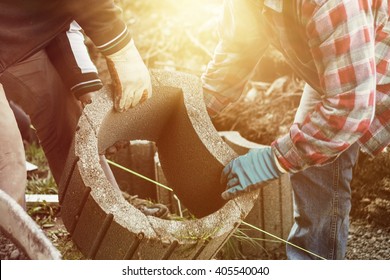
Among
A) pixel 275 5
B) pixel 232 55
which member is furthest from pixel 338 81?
pixel 232 55

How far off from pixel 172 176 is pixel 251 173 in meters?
0.31

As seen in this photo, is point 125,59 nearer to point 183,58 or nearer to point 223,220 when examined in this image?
point 223,220

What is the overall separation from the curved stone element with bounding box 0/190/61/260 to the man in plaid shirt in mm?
404

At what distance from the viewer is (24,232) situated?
2.97 ft

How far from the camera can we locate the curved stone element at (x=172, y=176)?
3.43 feet

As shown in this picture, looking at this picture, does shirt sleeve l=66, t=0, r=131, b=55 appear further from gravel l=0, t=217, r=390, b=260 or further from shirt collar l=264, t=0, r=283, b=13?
gravel l=0, t=217, r=390, b=260

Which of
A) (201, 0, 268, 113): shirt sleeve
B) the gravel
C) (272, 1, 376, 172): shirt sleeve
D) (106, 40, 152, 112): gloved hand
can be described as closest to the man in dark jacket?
(106, 40, 152, 112): gloved hand

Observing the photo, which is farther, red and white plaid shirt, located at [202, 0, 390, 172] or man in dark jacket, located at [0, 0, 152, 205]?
man in dark jacket, located at [0, 0, 152, 205]

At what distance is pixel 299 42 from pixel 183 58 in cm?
95

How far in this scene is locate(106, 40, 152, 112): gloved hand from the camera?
3.85ft

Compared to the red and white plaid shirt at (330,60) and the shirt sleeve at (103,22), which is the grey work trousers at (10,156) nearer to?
the shirt sleeve at (103,22)

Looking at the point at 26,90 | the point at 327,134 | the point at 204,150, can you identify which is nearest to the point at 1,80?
the point at 26,90

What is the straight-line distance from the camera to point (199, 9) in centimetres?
218

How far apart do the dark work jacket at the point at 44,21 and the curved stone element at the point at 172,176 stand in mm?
123
